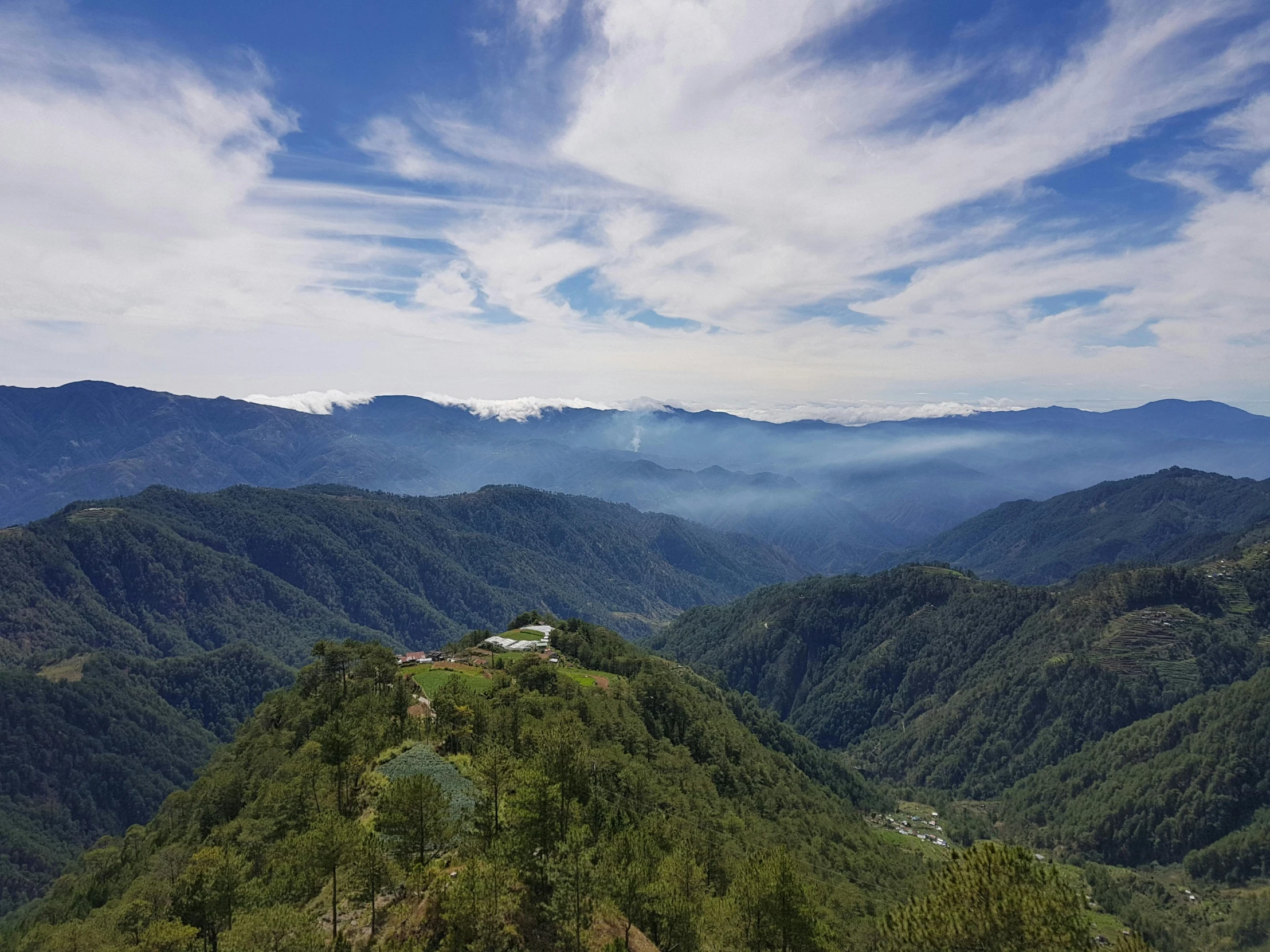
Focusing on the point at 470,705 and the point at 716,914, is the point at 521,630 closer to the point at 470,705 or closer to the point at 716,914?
the point at 470,705

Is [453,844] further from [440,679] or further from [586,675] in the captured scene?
[586,675]

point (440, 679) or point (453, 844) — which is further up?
point (453, 844)

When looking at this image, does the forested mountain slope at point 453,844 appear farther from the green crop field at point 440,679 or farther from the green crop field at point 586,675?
the green crop field at point 586,675

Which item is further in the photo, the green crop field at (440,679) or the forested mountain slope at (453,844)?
the green crop field at (440,679)

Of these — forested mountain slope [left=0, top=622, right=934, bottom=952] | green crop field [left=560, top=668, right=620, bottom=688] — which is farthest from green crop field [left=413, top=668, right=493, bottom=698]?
green crop field [left=560, top=668, right=620, bottom=688]

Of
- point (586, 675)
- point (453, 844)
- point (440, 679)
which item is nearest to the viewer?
point (453, 844)

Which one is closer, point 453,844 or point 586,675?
point 453,844

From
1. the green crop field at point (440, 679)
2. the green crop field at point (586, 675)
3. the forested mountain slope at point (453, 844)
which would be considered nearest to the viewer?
the forested mountain slope at point (453, 844)

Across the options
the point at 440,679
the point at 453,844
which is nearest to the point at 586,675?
the point at 440,679

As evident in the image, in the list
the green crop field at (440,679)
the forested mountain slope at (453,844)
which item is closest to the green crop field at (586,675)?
the forested mountain slope at (453,844)
